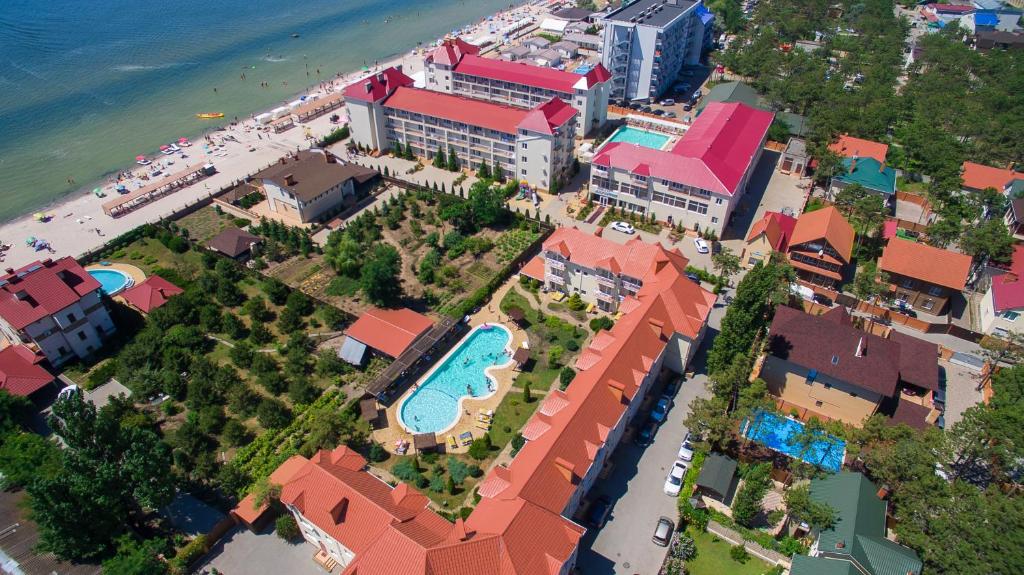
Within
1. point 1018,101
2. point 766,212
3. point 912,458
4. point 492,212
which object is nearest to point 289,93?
point 492,212

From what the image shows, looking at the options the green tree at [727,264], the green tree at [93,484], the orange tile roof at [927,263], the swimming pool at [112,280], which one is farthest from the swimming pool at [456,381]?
the orange tile roof at [927,263]

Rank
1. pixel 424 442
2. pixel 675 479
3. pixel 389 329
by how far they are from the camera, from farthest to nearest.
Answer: pixel 389 329, pixel 424 442, pixel 675 479

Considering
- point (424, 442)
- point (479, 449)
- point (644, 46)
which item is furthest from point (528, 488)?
point (644, 46)

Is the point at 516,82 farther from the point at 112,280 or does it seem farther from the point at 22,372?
the point at 22,372

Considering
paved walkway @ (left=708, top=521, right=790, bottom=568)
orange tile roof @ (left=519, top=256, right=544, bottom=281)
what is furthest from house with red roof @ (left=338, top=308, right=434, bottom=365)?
paved walkway @ (left=708, top=521, right=790, bottom=568)

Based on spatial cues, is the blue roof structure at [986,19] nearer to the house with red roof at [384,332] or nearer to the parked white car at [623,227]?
the parked white car at [623,227]

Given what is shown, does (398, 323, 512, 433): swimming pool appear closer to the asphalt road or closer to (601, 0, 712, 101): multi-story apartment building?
the asphalt road
